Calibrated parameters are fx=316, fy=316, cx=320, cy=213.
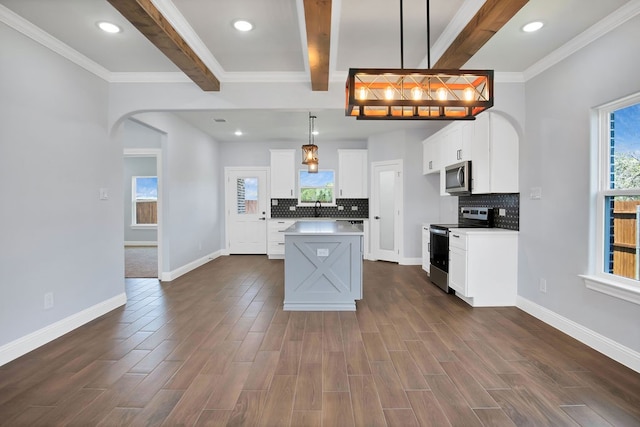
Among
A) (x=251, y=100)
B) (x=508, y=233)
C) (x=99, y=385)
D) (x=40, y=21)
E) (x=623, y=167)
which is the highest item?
(x=40, y=21)

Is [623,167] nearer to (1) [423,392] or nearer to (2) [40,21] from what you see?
(1) [423,392]

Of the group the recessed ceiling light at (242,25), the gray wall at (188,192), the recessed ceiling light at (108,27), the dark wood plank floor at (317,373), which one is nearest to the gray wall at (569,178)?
the dark wood plank floor at (317,373)

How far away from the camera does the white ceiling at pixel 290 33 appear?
2375mm

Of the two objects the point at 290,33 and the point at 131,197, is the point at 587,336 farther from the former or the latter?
the point at 131,197

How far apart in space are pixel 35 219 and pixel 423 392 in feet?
11.2

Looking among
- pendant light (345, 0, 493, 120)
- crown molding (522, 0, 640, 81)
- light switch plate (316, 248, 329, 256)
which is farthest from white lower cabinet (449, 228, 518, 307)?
pendant light (345, 0, 493, 120)

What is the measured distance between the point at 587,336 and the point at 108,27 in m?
4.87

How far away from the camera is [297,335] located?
2945 mm

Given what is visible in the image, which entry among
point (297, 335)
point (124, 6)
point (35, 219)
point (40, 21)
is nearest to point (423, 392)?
point (297, 335)

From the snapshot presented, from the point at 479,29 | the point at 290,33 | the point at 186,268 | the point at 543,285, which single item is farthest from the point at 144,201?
the point at 543,285

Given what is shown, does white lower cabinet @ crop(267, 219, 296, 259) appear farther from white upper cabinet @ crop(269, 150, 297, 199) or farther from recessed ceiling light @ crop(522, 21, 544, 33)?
recessed ceiling light @ crop(522, 21, 544, 33)

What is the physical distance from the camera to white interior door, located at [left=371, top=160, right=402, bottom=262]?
6.32 metres

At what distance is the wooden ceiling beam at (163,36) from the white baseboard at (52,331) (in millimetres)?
2672

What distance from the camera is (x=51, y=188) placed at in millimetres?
2893
